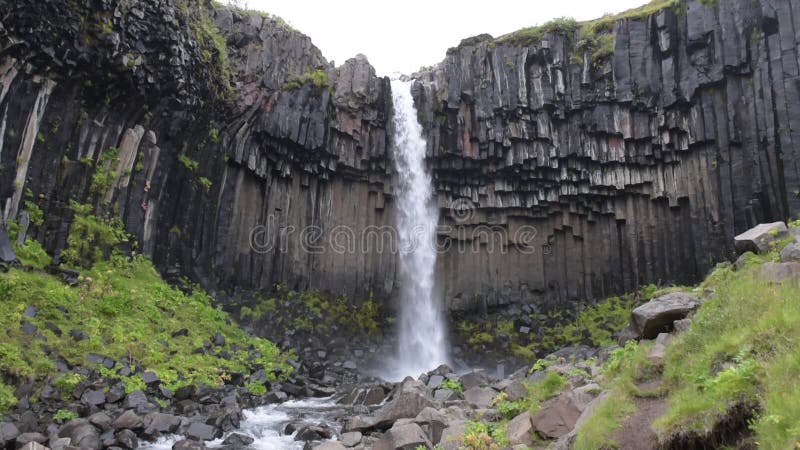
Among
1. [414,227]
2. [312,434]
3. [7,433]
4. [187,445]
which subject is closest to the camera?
[7,433]

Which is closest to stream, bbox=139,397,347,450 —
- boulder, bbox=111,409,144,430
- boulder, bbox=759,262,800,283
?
boulder, bbox=111,409,144,430

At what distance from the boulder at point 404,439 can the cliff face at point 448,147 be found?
46.6 ft

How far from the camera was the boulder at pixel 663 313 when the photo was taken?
9.29 meters

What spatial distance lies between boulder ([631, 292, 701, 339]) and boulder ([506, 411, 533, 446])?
2677 mm

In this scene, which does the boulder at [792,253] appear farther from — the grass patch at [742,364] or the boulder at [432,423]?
the boulder at [432,423]

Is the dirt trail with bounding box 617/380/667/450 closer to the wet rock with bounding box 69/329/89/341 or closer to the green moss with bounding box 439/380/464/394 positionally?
the green moss with bounding box 439/380/464/394

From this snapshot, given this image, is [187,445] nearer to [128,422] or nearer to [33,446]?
[128,422]

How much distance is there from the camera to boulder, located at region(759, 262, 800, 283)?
7164 mm

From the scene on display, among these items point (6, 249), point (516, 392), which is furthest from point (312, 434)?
point (6, 249)

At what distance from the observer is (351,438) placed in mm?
10914

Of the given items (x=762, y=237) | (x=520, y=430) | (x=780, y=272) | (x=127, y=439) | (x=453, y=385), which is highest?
(x=762, y=237)

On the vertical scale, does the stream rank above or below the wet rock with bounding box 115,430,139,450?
below

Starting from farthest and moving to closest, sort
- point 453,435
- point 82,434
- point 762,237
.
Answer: point 82,434 < point 762,237 < point 453,435

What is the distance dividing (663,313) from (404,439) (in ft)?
16.3
